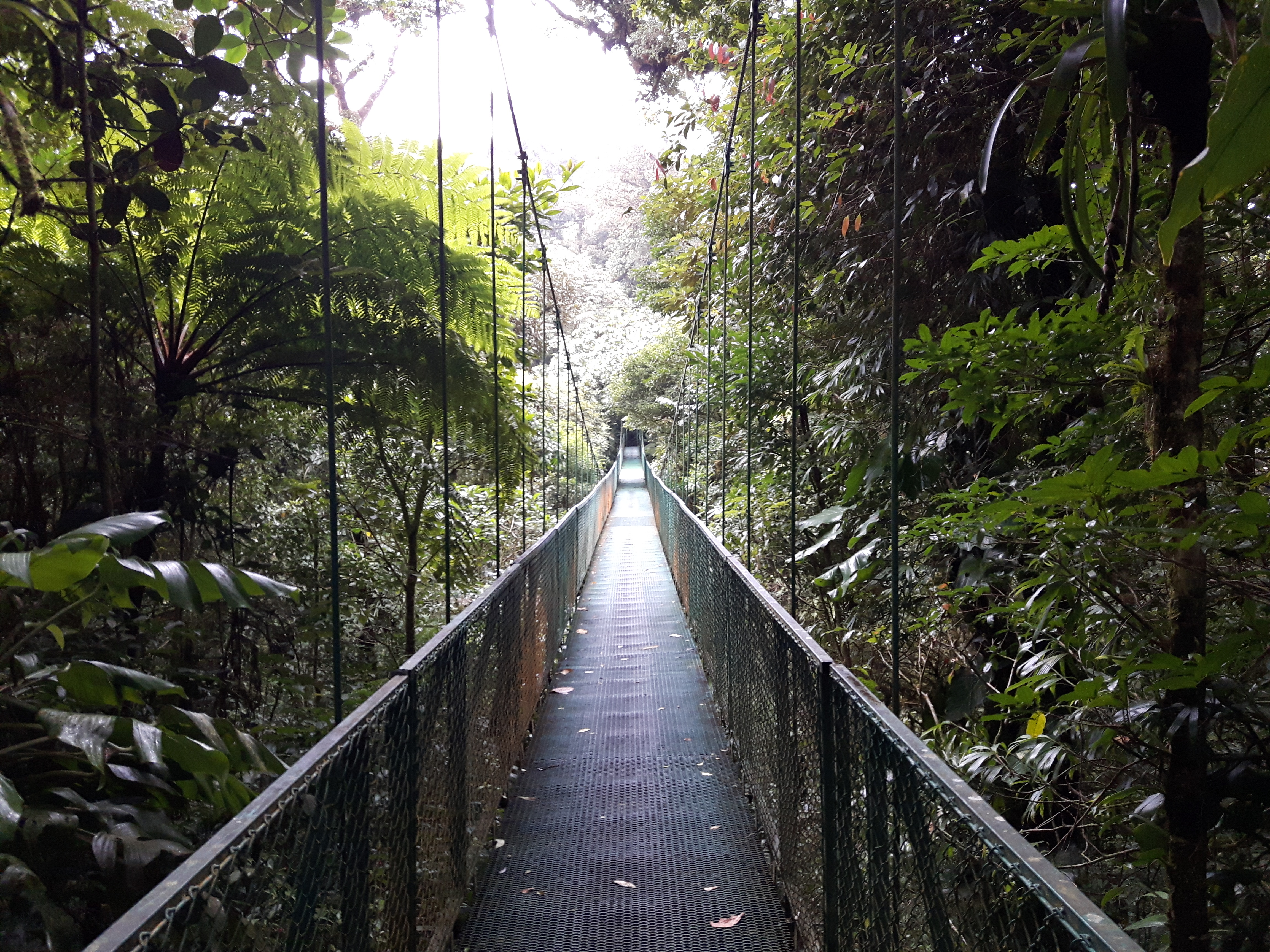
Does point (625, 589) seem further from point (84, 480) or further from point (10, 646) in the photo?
point (10, 646)

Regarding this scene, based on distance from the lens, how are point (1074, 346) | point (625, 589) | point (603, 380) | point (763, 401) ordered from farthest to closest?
point (603, 380) < point (625, 589) < point (763, 401) < point (1074, 346)

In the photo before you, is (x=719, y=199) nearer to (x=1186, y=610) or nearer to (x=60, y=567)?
(x=1186, y=610)

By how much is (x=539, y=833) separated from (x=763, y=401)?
130 inches

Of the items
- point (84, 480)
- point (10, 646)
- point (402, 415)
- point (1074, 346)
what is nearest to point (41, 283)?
point (84, 480)

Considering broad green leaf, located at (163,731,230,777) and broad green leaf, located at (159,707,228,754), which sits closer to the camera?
broad green leaf, located at (163,731,230,777)

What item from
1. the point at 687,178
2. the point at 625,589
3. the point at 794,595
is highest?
the point at 687,178

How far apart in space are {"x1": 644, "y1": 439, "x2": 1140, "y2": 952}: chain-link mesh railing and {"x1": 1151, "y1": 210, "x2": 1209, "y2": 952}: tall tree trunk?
28cm

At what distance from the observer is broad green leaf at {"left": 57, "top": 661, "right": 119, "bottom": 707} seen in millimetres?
1311

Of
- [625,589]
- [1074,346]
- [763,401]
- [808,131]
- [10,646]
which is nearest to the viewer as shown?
[10,646]

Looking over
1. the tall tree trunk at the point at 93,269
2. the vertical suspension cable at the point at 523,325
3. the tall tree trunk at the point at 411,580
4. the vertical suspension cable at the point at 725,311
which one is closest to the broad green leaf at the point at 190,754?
the tall tree trunk at the point at 93,269

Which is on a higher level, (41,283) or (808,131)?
(808,131)

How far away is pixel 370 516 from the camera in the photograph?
16.1 ft

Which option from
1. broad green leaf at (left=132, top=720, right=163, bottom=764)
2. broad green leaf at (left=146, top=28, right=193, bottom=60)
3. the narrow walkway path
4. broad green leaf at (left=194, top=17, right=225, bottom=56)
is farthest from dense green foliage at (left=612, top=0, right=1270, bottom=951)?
broad green leaf at (left=146, top=28, right=193, bottom=60)

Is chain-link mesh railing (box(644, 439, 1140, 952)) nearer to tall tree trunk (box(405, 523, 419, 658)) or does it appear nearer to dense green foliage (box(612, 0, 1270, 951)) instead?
dense green foliage (box(612, 0, 1270, 951))
